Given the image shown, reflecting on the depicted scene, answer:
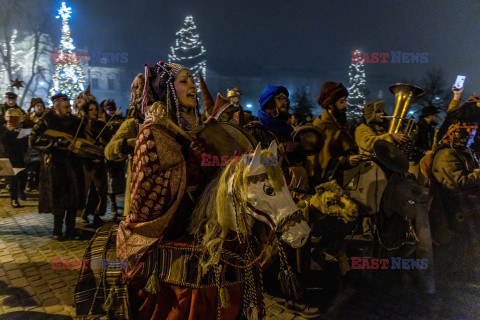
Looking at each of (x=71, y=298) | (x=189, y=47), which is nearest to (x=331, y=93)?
(x=71, y=298)

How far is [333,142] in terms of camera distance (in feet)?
14.9

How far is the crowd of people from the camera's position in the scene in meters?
2.30

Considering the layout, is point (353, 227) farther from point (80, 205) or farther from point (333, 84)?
point (80, 205)

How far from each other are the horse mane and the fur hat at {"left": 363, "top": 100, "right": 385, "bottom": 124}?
14.4 feet

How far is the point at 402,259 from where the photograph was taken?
15.3ft

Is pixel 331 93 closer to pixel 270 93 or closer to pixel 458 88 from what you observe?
pixel 270 93

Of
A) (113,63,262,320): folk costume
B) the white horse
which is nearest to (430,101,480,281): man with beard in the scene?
the white horse

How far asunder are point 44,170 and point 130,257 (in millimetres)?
5010

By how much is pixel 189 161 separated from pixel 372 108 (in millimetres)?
4671

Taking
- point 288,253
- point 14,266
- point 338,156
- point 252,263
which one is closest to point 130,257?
point 252,263

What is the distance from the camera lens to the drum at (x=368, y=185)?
4391 millimetres

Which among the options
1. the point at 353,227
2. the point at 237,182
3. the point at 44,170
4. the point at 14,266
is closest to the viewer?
the point at 237,182

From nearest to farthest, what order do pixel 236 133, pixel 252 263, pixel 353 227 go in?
pixel 252 263
pixel 236 133
pixel 353 227
